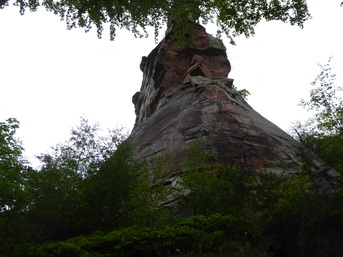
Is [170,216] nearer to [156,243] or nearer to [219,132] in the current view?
[156,243]

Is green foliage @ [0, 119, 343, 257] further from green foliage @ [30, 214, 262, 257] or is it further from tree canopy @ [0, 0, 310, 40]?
tree canopy @ [0, 0, 310, 40]

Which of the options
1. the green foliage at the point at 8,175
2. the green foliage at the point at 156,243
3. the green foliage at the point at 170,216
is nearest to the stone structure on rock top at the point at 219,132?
the green foliage at the point at 170,216

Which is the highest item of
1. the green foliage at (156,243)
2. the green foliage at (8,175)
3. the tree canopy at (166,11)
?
the tree canopy at (166,11)

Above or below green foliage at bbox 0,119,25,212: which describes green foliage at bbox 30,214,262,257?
below

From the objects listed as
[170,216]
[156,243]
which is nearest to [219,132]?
[170,216]

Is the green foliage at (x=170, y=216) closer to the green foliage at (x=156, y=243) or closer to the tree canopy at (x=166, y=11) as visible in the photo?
the green foliage at (x=156, y=243)

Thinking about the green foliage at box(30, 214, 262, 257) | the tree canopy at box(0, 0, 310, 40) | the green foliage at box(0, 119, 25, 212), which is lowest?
the green foliage at box(30, 214, 262, 257)

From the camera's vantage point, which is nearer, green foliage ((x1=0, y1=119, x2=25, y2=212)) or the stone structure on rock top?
green foliage ((x1=0, y1=119, x2=25, y2=212))

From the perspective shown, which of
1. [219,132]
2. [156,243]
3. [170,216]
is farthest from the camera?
[219,132]

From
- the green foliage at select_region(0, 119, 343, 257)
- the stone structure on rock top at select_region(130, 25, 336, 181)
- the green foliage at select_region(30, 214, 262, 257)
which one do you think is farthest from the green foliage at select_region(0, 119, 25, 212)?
the stone structure on rock top at select_region(130, 25, 336, 181)

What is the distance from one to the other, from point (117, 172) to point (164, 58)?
17085mm

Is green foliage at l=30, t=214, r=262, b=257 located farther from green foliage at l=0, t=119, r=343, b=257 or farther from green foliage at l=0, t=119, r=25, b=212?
green foliage at l=0, t=119, r=25, b=212

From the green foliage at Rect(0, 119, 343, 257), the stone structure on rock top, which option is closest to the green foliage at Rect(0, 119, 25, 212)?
the green foliage at Rect(0, 119, 343, 257)

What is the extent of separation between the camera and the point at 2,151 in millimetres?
7555
